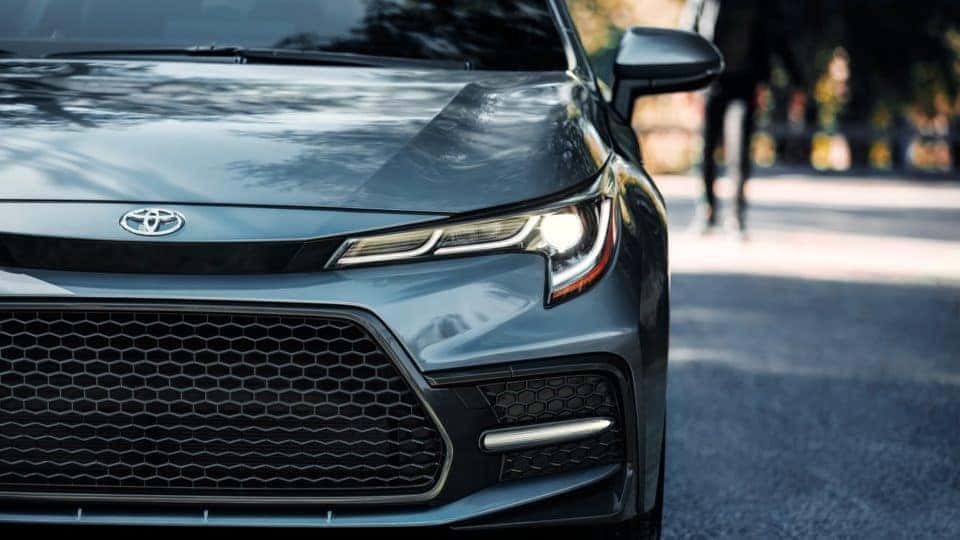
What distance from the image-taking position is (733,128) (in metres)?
12.2

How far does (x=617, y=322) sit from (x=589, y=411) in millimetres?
162

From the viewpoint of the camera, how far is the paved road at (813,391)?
4.32 m

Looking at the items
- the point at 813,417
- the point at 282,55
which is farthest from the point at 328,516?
the point at 813,417

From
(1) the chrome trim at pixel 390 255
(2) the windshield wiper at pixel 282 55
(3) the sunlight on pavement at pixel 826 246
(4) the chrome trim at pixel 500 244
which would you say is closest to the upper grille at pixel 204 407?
(1) the chrome trim at pixel 390 255

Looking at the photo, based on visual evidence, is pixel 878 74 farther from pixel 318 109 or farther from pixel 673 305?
pixel 318 109

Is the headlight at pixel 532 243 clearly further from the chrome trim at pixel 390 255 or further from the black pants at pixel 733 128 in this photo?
the black pants at pixel 733 128

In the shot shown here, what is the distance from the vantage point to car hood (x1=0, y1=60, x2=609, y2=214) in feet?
9.13

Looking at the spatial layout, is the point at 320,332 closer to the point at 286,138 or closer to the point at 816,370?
the point at 286,138

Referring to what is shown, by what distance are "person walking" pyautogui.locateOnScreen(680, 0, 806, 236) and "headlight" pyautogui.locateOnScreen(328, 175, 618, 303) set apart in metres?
8.99

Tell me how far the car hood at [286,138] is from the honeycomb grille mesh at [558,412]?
13.4 inches

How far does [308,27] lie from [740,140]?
28.3 ft

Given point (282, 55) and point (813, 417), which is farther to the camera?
point (813, 417)

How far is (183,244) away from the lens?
2.63 metres

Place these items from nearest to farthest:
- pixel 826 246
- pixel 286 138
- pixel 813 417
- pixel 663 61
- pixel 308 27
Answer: pixel 286 138, pixel 308 27, pixel 663 61, pixel 813 417, pixel 826 246
